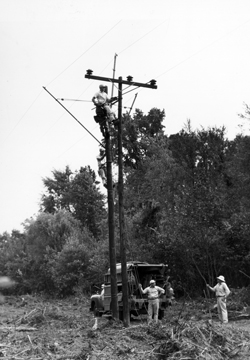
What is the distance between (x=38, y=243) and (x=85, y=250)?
11.3 m

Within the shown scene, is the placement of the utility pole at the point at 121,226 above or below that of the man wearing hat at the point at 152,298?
above

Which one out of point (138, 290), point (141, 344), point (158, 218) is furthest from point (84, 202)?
point (141, 344)

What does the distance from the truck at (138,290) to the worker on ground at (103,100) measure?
22.0ft

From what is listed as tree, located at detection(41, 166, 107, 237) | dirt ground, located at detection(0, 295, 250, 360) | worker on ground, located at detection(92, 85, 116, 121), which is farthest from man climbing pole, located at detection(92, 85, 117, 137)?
tree, located at detection(41, 166, 107, 237)

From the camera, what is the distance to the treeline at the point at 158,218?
28141mm

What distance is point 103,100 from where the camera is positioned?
18188mm

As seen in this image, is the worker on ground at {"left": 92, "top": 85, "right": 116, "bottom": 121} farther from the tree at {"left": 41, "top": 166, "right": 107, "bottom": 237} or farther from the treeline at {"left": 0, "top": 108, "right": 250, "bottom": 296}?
the tree at {"left": 41, "top": 166, "right": 107, "bottom": 237}

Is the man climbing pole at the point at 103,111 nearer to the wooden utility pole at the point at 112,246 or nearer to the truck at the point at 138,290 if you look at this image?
the wooden utility pole at the point at 112,246

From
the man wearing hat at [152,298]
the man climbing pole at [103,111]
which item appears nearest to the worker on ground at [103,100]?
the man climbing pole at [103,111]

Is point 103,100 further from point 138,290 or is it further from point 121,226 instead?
point 138,290

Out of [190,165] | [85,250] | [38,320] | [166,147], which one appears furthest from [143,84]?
[166,147]

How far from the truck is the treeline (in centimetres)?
245

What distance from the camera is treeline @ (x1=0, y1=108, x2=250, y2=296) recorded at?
2814 centimetres

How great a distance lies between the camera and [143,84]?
19.4 m
